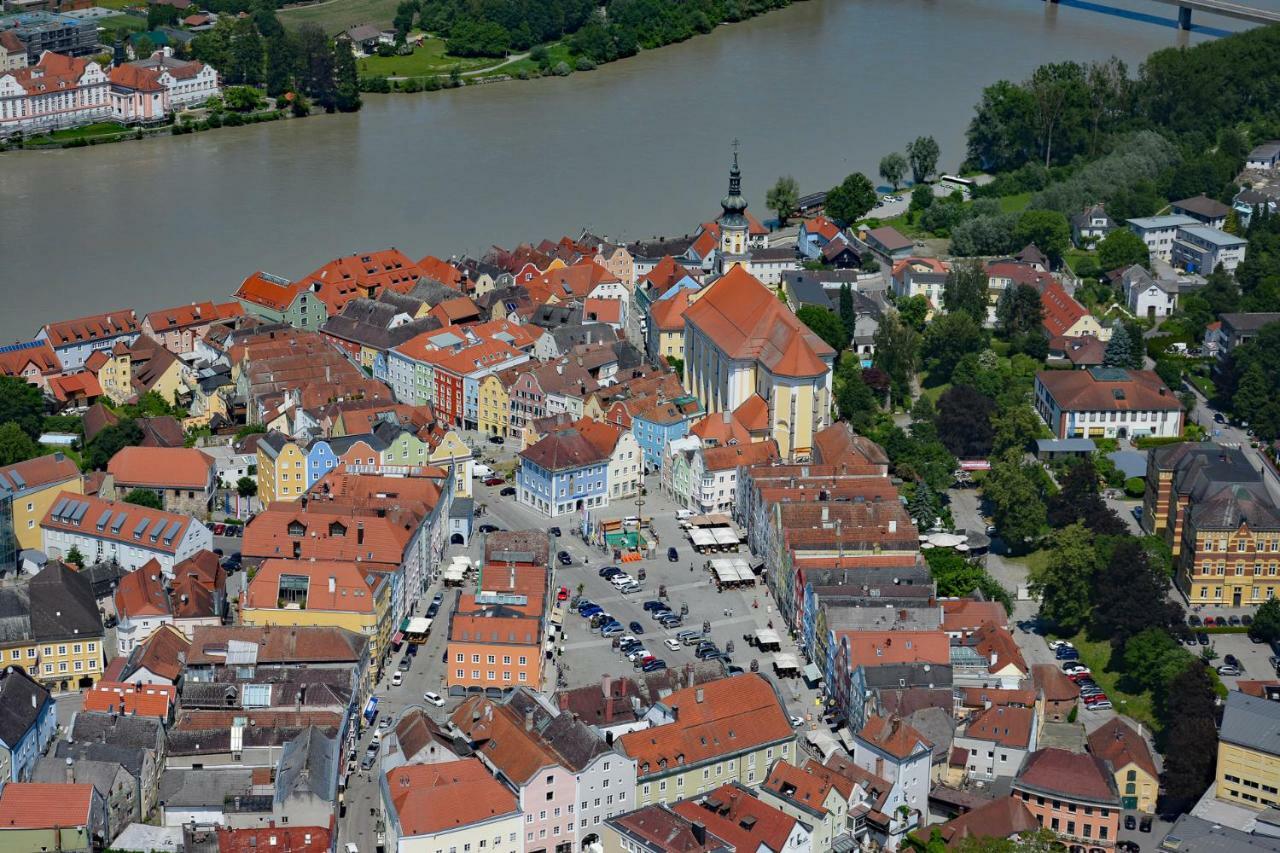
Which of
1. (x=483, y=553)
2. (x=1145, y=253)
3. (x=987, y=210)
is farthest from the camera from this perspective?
(x=987, y=210)

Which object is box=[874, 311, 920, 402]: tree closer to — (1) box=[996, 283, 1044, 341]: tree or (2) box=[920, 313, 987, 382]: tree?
(2) box=[920, 313, 987, 382]: tree

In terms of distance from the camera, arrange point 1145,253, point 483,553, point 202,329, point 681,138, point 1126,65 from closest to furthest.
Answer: point 483,553 < point 202,329 < point 1145,253 < point 681,138 < point 1126,65

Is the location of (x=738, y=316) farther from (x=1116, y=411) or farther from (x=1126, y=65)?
(x=1126, y=65)

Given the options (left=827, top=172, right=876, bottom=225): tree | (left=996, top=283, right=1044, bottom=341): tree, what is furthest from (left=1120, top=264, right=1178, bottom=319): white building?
(left=827, top=172, right=876, bottom=225): tree

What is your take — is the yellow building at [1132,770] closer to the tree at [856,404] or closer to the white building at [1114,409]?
the white building at [1114,409]

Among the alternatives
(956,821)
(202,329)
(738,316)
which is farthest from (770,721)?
(202,329)

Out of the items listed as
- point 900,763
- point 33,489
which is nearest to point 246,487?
point 33,489
